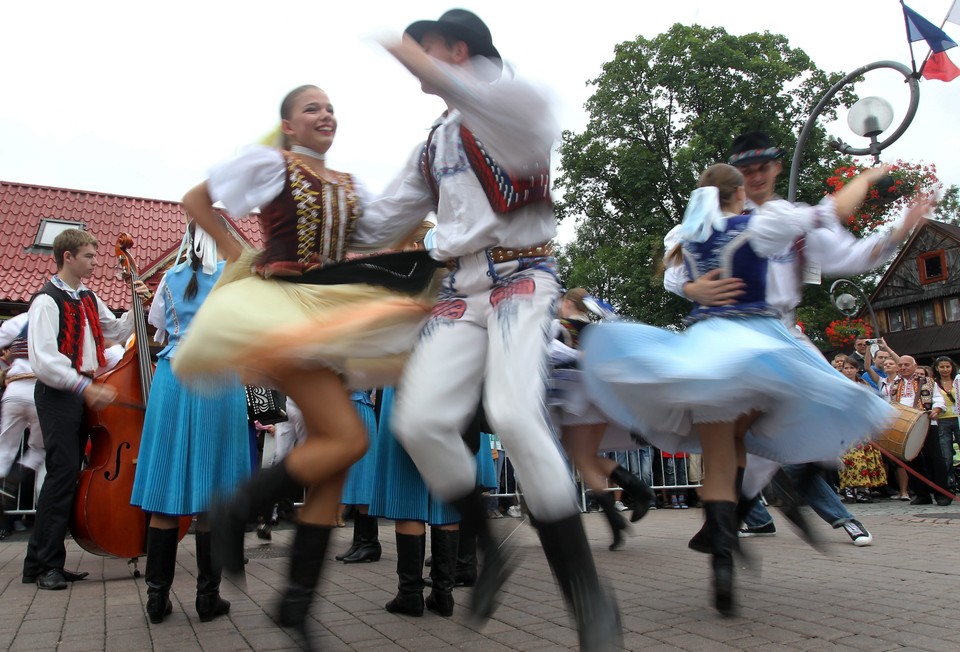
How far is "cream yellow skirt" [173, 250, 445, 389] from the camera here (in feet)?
8.05

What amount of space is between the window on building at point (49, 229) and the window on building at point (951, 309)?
132 ft

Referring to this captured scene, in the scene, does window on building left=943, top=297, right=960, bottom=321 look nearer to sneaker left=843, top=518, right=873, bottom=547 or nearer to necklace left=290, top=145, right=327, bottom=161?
sneaker left=843, top=518, right=873, bottom=547

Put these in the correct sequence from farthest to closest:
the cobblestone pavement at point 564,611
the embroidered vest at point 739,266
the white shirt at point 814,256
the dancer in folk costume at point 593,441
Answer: the dancer in folk costume at point 593,441
the white shirt at point 814,256
the embroidered vest at point 739,266
the cobblestone pavement at point 564,611

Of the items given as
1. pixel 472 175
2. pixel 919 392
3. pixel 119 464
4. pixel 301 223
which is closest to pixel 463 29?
pixel 472 175

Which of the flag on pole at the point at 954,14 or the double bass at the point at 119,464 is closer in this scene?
the double bass at the point at 119,464

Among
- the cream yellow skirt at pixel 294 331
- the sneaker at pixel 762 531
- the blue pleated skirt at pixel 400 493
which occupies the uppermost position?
the cream yellow skirt at pixel 294 331

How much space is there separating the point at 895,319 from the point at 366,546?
4527 centimetres

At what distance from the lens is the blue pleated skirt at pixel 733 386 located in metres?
3.08

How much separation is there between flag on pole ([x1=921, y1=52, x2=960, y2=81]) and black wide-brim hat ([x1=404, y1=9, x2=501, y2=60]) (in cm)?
952

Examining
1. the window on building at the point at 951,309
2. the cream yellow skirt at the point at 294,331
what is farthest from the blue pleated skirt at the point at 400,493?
the window on building at the point at 951,309

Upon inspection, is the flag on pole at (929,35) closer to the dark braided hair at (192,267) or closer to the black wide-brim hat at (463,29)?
the black wide-brim hat at (463,29)

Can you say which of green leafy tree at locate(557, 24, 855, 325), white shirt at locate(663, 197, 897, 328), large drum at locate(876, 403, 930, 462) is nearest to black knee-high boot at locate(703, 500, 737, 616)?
white shirt at locate(663, 197, 897, 328)

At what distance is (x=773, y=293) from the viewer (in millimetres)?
4012

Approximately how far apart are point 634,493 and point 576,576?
3.51m
